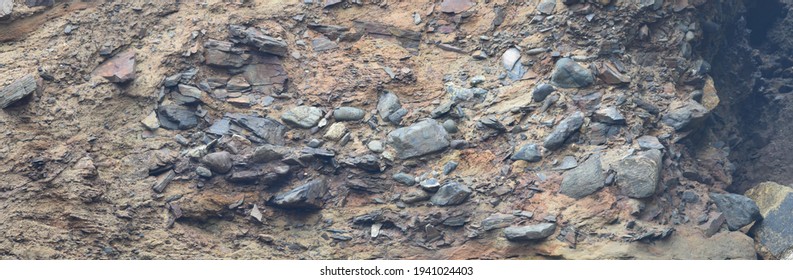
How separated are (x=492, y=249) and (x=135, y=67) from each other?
12.8ft

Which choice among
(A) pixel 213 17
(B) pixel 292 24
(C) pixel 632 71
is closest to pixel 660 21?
(C) pixel 632 71

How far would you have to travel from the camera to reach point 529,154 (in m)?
8.24

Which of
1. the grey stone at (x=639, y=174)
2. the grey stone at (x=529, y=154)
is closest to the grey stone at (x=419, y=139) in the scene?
the grey stone at (x=529, y=154)

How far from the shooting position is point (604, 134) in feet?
27.3

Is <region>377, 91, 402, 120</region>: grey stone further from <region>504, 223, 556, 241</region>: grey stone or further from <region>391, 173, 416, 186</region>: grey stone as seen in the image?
<region>504, 223, 556, 241</region>: grey stone

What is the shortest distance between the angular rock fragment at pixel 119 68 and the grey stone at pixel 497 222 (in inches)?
145

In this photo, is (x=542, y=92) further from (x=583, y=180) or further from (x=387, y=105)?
(x=387, y=105)

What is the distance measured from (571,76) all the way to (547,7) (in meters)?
0.86

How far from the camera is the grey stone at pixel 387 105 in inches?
340

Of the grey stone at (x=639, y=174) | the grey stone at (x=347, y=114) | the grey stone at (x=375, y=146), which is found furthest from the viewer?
the grey stone at (x=347, y=114)

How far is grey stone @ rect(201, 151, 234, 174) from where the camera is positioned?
8.21 meters

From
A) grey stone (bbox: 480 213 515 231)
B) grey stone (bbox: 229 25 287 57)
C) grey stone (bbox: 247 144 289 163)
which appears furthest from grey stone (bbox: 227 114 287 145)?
grey stone (bbox: 480 213 515 231)

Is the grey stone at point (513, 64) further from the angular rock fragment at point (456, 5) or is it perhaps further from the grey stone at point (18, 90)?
the grey stone at point (18, 90)

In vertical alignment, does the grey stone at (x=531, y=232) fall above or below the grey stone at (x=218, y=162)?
below
